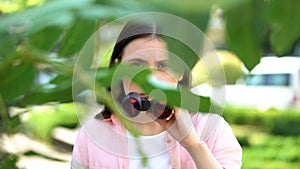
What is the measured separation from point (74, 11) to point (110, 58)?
0.31ft

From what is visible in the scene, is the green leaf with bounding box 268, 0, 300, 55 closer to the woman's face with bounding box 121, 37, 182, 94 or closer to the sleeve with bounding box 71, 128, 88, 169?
the woman's face with bounding box 121, 37, 182, 94

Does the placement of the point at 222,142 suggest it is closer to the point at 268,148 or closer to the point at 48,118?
the point at 48,118

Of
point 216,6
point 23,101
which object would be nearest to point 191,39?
point 216,6

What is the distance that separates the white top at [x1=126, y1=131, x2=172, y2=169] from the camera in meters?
0.38

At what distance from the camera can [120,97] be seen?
0.33 m

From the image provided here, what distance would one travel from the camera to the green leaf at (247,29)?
12.4 inches

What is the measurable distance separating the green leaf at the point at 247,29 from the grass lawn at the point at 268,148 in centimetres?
333

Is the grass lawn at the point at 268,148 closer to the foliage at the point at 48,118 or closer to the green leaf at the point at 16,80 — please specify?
the foliage at the point at 48,118

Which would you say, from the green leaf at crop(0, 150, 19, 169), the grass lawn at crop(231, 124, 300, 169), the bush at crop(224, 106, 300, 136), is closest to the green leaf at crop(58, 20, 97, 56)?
the green leaf at crop(0, 150, 19, 169)

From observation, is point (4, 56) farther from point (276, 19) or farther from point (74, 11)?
point (276, 19)

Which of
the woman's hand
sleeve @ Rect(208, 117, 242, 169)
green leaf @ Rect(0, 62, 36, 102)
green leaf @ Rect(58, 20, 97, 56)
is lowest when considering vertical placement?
sleeve @ Rect(208, 117, 242, 169)

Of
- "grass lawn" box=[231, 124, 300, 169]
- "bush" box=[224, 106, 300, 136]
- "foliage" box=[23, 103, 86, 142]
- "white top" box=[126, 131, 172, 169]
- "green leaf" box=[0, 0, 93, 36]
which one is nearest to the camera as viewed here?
"green leaf" box=[0, 0, 93, 36]

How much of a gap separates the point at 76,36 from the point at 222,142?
7.2 inches

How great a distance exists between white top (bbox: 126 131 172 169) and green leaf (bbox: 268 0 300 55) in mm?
102
